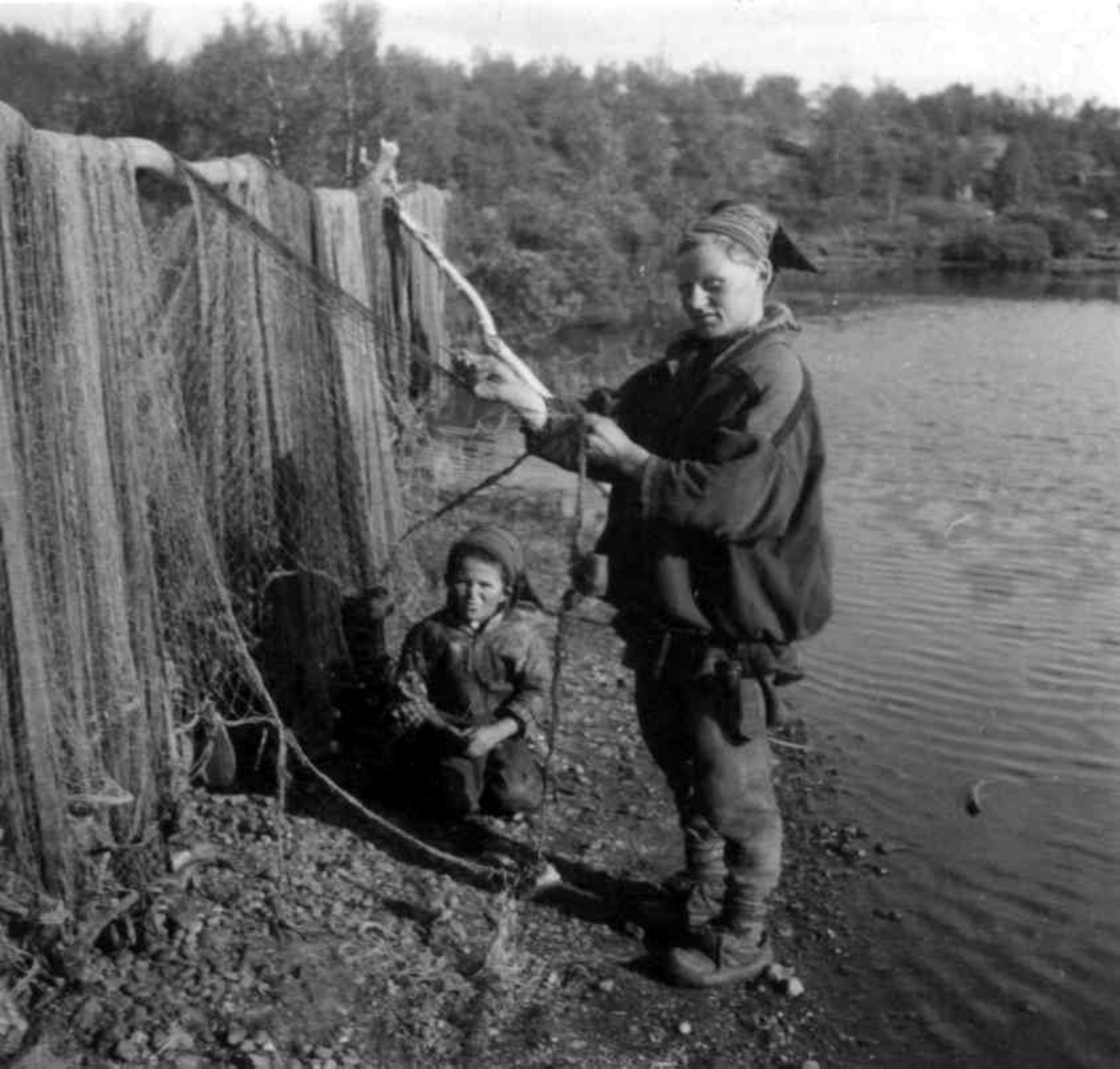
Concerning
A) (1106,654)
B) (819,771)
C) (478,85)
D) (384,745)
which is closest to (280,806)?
(384,745)

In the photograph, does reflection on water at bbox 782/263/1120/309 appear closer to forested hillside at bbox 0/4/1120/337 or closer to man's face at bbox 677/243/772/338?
forested hillside at bbox 0/4/1120/337

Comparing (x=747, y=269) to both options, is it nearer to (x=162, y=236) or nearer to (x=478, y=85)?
(x=162, y=236)

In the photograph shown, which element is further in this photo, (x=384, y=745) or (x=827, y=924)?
(x=384, y=745)

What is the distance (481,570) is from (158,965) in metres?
1.70

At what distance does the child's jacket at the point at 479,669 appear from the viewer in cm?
503

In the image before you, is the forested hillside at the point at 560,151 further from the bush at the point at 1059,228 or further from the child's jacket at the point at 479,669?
the child's jacket at the point at 479,669

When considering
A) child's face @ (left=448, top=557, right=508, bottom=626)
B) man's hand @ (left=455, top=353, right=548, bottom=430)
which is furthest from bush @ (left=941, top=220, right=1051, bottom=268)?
man's hand @ (left=455, top=353, right=548, bottom=430)

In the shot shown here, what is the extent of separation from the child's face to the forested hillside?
16.0 feet

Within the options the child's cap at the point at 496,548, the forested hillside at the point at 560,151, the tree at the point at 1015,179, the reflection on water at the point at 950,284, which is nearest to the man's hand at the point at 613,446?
the child's cap at the point at 496,548

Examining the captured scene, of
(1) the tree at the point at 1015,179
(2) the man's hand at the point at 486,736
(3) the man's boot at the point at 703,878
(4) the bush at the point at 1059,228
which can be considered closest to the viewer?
(3) the man's boot at the point at 703,878

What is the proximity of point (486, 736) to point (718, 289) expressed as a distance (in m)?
1.76

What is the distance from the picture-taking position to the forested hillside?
35125mm

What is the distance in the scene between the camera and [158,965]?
3908mm

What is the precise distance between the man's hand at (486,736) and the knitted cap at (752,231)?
180 centimetres
